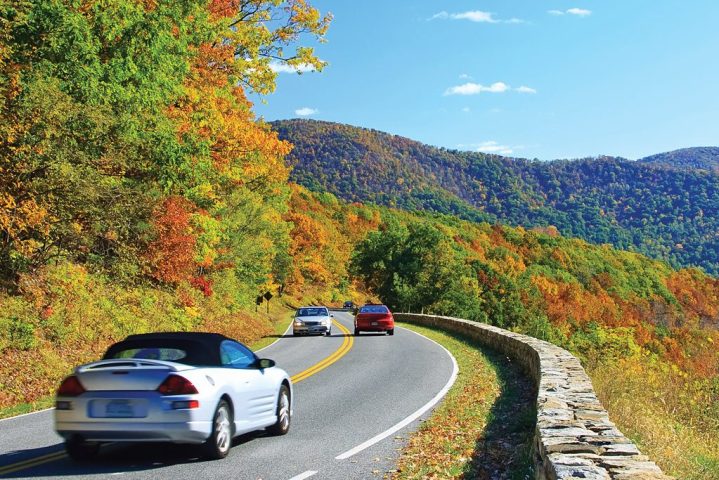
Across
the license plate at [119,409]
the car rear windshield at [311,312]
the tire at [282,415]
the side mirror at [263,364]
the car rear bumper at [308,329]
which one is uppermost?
the side mirror at [263,364]

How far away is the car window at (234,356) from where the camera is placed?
29.0 feet

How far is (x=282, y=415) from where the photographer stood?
10.1 m

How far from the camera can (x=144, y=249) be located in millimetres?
23750

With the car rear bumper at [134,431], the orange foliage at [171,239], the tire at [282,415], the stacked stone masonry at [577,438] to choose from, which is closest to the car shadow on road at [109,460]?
the car rear bumper at [134,431]

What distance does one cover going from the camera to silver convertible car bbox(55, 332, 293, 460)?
7637mm

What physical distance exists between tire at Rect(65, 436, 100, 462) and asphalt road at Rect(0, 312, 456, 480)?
0.11m

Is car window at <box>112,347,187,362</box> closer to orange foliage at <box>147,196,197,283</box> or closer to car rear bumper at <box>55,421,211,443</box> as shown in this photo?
car rear bumper at <box>55,421,211,443</box>

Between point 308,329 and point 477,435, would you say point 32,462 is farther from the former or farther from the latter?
point 308,329

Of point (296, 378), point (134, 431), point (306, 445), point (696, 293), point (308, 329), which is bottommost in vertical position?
point (696, 293)

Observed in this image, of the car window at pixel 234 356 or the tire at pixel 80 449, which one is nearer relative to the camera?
the tire at pixel 80 449

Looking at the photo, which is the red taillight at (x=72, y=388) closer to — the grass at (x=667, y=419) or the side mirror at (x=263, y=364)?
the side mirror at (x=263, y=364)

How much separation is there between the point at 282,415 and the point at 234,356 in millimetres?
1393

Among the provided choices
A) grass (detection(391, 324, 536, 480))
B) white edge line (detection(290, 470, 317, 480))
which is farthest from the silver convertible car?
grass (detection(391, 324, 536, 480))

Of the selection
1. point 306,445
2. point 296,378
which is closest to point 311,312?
point 296,378
